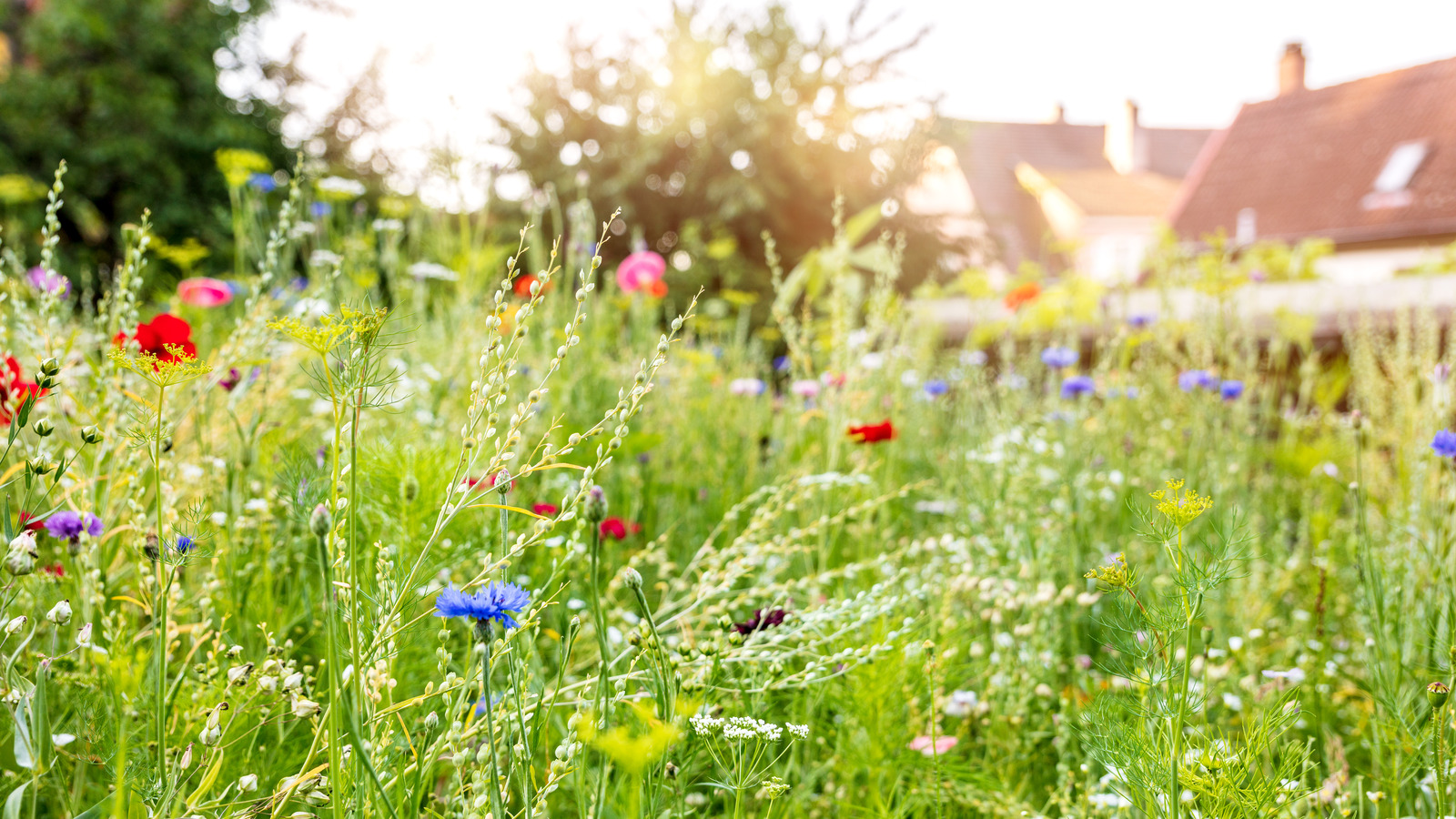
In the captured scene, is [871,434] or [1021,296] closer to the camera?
[871,434]

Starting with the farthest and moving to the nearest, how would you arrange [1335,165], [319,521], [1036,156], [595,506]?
[1036,156] → [1335,165] → [595,506] → [319,521]

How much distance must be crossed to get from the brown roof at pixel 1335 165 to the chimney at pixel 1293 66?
7.17 ft

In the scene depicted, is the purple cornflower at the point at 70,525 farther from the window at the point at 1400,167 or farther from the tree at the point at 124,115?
the window at the point at 1400,167

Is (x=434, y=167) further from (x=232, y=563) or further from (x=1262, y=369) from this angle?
(x=1262, y=369)

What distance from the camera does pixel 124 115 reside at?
11.8 meters

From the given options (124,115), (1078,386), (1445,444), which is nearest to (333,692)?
(1445,444)

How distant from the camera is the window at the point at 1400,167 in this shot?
17.8 metres

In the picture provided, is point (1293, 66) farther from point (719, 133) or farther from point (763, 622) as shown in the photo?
point (763, 622)

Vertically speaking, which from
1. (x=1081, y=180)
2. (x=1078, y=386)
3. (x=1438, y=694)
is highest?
(x=1081, y=180)

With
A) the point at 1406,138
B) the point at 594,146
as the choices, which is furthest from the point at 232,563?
the point at 1406,138

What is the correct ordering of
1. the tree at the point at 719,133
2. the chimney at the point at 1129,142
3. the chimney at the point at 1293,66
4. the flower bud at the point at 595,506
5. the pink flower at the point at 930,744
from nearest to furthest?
the flower bud at the point at 595,506, the pink flower at the point at 930,744, the tree at the point at 719,133, the chimney at the point at 1293,66, the chimney at the point at 1129,142

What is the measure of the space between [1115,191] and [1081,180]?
1187 mm

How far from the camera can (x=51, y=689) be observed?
1.24 metres

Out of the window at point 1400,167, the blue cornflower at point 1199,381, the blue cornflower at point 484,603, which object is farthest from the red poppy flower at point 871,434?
the window at point 1400,167
